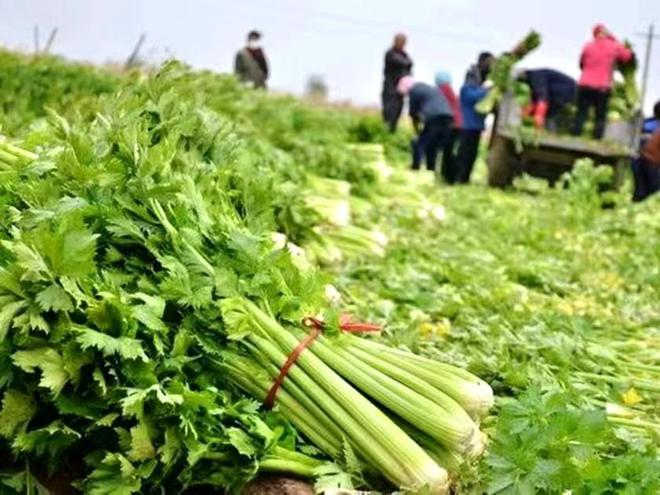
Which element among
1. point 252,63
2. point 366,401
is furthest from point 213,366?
point 252,63

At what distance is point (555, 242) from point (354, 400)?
Answer: 6690 millimetres

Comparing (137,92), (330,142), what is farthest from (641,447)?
(330,142)

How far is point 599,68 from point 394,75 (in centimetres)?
605

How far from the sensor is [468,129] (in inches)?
703

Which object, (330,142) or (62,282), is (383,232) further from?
(62,282)

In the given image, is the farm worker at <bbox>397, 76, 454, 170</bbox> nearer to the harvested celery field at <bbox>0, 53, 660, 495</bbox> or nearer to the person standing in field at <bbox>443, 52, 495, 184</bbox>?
the person standing in field at <bbox>443, 52, 495, 184</bbox>

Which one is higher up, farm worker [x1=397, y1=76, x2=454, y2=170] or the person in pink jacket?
the person in pink jacket

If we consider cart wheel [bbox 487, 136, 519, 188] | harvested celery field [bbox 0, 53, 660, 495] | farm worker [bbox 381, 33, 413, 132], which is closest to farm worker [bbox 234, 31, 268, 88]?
farm worker [bbox 381, 33, 413, 132]

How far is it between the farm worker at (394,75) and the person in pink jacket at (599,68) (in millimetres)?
5111

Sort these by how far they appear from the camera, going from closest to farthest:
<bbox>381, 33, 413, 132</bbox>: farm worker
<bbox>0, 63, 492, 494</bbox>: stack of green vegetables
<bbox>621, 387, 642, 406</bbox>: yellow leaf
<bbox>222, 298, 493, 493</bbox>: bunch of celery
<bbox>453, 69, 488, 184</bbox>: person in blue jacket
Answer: <bbox>0, 63, 492, 494</bbox>: stack of green vegetables → <bbox>222, 298, 493, 493</bbox>: bunch of celery → <bbox>621, 387, 642, 406</bbox>: yellow leaf → <bbox>453, 69, 488, 184</bbox>: person in blue jacket → <bbox>381, 33, 413, 132</bbox>: farm worker

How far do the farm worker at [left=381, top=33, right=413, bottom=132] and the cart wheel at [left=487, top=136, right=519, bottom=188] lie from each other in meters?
3.28

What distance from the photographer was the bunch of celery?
11.2 ft

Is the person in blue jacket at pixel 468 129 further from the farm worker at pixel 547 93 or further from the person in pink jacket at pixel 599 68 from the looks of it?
the person in pink jacket at pixel 599 68

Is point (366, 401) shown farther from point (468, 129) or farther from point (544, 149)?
point (468, 129)
